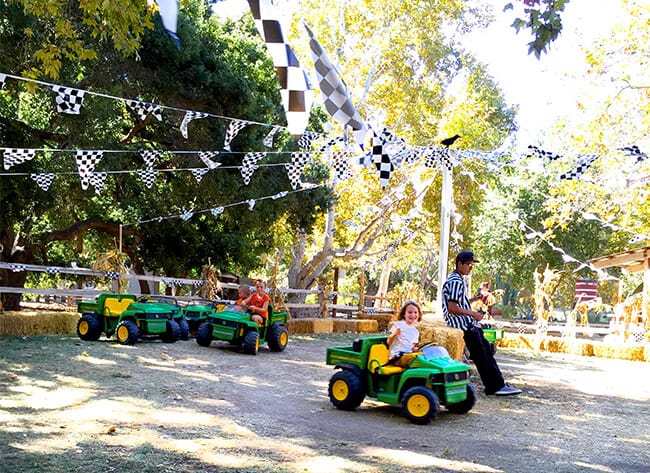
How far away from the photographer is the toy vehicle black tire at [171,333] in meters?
11.6

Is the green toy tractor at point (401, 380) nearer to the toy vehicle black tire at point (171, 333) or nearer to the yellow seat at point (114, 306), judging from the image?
the toy vehicle black tire at point (171, 333)

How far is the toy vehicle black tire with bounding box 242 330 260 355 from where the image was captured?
1088 centimetres

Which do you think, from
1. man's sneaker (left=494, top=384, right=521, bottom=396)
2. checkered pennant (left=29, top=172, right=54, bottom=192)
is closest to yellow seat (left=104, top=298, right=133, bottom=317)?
checkered pennant (left=29, top=172, right=54, bottom=192)

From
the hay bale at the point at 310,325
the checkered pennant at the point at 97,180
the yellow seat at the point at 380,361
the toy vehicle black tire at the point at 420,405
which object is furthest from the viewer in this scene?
the hay bale at the point at 310,325

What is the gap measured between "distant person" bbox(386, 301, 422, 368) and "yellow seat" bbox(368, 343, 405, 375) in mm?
53

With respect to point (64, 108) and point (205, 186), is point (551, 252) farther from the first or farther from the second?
point (64, 108)

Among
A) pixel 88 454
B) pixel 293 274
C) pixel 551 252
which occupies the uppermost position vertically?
pixel 551 252

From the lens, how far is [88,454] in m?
4.43

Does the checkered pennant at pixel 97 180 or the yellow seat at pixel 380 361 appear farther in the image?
the checkered pennant at pixel 97 180

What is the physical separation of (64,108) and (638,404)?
26.5 feet

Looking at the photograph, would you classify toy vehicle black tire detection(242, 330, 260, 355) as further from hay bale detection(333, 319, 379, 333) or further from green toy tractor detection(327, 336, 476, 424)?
hay bale detection(333, 319, 379, 333)

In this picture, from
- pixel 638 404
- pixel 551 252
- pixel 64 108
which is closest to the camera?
pixel 638 404

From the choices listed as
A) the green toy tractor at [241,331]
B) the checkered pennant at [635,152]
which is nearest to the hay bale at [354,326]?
the green toy tractor at [241,331]

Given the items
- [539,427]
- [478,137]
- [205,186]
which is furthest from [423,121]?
[539,427]
